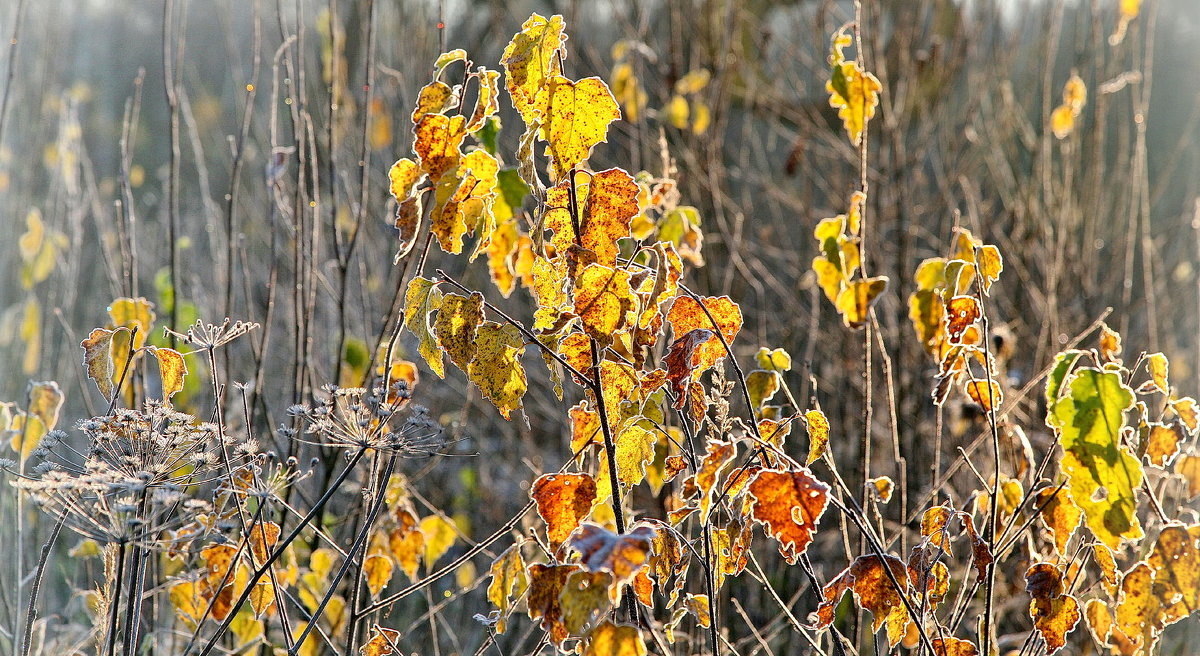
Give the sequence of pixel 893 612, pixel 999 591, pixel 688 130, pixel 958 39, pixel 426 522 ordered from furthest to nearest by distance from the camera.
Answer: pixel 688 130 → pixel 958 39 → pixel 999 591 → pixel 426 522 → pixel 893 612

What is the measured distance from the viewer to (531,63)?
Result: 108cm

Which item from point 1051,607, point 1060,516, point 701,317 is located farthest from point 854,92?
point 1051,607

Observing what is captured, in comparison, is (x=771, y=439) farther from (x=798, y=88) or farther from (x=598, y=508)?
(x=798, y=88)

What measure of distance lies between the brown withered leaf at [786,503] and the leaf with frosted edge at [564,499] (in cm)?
23

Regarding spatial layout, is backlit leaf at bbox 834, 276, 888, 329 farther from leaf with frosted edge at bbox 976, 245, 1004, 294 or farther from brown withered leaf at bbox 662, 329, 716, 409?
brown withered leaf at bbox 662, 329, 716, 409

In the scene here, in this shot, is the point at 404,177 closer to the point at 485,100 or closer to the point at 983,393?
the point at 485,100

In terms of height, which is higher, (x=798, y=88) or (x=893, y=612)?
(x=798, y=88)

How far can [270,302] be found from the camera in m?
1.77

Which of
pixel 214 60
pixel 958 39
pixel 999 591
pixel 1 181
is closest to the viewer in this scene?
pixel 999 591

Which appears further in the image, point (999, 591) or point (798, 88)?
point (798, 88)

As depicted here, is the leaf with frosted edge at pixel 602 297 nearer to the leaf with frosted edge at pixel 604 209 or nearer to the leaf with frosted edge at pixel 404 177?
the leaf with frosted edge at pixel 604 209

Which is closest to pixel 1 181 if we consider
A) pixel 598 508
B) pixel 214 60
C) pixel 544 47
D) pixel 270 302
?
pixel 270 302

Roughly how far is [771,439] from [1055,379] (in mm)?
389

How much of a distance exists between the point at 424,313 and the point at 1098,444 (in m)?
0.78
